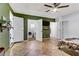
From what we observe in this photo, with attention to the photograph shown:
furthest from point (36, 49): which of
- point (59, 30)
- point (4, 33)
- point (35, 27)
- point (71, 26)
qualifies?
point (71, 26)

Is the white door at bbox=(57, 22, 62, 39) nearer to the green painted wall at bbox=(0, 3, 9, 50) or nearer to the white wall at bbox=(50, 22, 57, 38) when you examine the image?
the white wall at bbox=(50, 22, 57, 38)

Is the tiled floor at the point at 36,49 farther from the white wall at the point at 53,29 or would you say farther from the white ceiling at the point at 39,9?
the white ceiling at the point at 39,9

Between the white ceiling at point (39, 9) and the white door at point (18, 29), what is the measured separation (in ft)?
0.68

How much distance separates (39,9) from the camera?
226 cm

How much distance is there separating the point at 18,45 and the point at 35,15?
0.78 m

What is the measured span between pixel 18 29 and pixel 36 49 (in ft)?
2.02

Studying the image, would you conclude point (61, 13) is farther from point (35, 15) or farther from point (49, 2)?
point (35, 15)

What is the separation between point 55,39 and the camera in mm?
2352

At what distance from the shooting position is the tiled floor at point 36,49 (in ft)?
7.13

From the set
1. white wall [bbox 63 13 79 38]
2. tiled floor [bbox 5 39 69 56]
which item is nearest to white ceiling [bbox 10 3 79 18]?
white wall [bbox 63 13 79 38]

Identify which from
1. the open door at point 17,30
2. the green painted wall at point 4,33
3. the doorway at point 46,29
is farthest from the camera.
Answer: the doorway at point 46,29

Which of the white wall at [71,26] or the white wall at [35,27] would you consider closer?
the white wall at [71,26]

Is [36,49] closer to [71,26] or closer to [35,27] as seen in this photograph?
[35,27]

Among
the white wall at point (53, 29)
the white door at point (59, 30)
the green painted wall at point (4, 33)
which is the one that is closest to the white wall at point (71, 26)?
the white door at point (59, 30)
